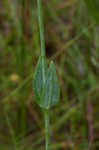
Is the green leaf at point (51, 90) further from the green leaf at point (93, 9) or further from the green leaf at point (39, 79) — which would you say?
the green leaf at point (93, 9)

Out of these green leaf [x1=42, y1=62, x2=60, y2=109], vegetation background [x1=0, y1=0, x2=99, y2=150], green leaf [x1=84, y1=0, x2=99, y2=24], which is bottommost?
vegetation background [x1=0, y1=0, x2=99, y2=150]

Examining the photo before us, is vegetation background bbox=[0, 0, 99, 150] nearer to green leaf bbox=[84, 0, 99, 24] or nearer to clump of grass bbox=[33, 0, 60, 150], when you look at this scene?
green leaf bbox=[84, 0, 99, 24]

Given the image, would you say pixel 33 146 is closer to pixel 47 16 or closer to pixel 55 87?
pixel 55 87

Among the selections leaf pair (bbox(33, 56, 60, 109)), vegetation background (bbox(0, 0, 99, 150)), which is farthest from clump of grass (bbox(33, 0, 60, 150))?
vegetation background (bbox(0, 0, 99, 150))

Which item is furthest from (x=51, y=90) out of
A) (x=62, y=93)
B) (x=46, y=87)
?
(x=62, y=93)

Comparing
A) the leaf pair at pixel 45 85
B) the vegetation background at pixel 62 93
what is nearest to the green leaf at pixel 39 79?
the leaf pair at pixel 45 85

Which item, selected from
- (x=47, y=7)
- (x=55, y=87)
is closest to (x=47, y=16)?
(x=47, y=7)
